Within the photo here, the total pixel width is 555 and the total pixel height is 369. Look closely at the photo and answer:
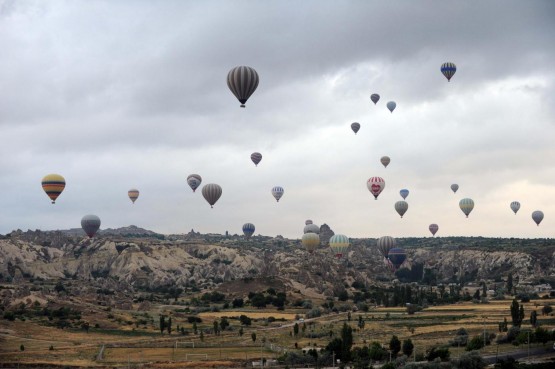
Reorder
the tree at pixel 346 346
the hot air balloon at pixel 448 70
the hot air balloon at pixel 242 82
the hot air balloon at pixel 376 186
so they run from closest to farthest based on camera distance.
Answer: the tree at pixel 346 346
the hot air balloon at pixel 242 82
the hot air balloon at pixel 448 70
the hot air balloon at pixel 376 186

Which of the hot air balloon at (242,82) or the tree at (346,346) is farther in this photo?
the hot air balloon at (242,82)

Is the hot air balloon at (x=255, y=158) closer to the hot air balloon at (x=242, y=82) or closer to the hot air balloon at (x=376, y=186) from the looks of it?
the hot air balloon at (x=376, y=186)

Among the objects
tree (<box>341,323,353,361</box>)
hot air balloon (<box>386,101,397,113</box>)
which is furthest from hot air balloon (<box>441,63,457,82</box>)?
tree (<box>341,323,353,361</box>)

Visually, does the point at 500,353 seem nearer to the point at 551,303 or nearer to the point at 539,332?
the point at 539,332

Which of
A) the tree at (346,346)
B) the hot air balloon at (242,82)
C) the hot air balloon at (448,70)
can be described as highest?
the hot air balloon at (448,70)

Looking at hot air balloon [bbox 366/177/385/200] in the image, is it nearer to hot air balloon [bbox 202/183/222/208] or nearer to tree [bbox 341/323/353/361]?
hot air balloon [bbox 202/183/222/208]

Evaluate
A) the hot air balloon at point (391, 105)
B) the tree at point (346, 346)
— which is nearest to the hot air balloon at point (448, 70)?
the hot air balloon at point (391, 105)
